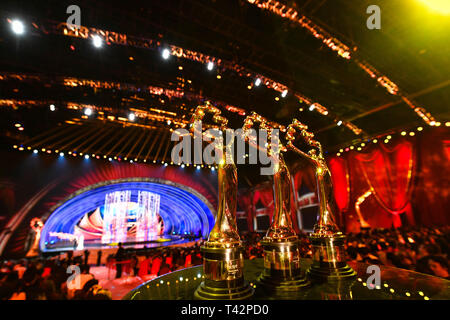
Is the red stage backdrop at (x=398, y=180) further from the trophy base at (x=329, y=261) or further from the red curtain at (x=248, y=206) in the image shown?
the red curtain at (x=248, y=206)

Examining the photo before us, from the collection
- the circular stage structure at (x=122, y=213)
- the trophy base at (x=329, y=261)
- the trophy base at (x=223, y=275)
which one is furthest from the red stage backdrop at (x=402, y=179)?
the circular stage structure at (x=122, y=213)

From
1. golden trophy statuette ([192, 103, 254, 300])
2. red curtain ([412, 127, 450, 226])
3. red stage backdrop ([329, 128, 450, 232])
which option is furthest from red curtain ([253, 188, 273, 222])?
golden trophy statuette ([192, 103, 254, 300])

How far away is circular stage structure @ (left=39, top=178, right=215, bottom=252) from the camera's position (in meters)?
14.6

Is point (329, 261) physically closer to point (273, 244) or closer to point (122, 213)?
point (273, 244)

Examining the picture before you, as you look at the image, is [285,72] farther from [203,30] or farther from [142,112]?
[142,112]

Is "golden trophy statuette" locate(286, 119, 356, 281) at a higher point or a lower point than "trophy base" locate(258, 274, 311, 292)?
higher

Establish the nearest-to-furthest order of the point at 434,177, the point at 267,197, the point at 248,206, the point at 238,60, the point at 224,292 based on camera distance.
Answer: the point at 224,292 → the point at 238,60 → the point at 434,177 → the point at 267,197 → the point at 248,206

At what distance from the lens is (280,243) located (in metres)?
1.13

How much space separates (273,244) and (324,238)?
43cm

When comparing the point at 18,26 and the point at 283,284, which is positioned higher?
the point at 18,26

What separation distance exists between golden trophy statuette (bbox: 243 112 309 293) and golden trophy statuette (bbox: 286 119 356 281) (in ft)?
0.54

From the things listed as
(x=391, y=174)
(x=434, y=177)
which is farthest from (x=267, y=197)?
(x=434, y=177)

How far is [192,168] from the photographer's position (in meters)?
16.5

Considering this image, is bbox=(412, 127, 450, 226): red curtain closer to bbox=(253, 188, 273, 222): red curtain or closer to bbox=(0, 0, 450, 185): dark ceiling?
bbox=(0, 0, 450, 185): dark ceiling
